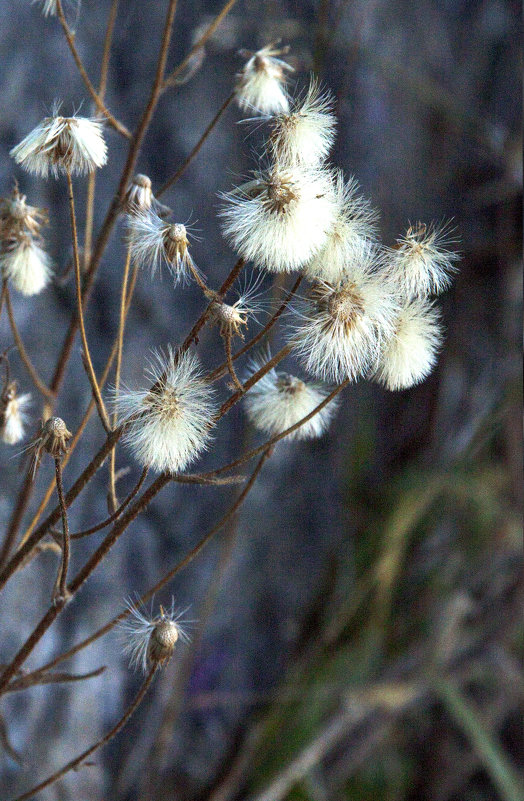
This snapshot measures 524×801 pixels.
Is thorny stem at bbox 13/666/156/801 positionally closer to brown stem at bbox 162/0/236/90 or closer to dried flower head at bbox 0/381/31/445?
dried flower head at bbox 0/381/31/445

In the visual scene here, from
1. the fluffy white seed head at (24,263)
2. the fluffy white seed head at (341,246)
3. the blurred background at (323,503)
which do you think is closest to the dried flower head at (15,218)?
the fluffy white seed head at (24,263)

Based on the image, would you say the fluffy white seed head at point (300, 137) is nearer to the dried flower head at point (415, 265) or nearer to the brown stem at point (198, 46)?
the dried flower head at point (415, 265)

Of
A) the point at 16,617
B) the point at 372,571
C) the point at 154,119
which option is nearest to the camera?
the point at 16,617

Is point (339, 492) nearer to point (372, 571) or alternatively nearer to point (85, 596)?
point (372, 571)

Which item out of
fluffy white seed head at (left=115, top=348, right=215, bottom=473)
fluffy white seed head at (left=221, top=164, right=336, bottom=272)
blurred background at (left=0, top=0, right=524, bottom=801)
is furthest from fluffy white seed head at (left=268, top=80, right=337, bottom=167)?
blurred background at (left=0, top=0, right=524, bottom=801)

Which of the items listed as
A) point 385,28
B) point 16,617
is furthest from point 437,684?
point 385,28

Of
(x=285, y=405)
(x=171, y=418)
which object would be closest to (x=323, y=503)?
(x=285, y=405)

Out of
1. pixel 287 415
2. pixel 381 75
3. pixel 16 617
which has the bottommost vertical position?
pixel 287 415
